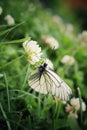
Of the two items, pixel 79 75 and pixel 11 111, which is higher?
pixel 79 75

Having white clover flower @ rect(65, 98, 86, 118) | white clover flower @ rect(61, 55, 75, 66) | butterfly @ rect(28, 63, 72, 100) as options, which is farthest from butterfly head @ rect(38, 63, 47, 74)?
white clover flower @ rect(61, 55, 75, 66)

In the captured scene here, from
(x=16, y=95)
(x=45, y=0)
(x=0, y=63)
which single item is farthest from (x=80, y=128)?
(x=45, y=0)

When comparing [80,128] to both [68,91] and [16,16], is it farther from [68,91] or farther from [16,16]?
[16,16]

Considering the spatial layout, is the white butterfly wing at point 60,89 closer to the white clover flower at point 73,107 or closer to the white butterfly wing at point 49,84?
the white butterfly wing at point 49,84

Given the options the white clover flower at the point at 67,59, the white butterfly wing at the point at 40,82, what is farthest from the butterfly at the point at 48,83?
the white clover flower at the point at 67,59

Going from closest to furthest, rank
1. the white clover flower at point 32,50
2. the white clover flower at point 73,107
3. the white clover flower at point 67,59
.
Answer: the white clover flower at point 32,50 < the white clover flower at point 73,107 < the white clover flower at point 67,59

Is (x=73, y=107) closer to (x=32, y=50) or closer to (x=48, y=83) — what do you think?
(x=48, y=83)
